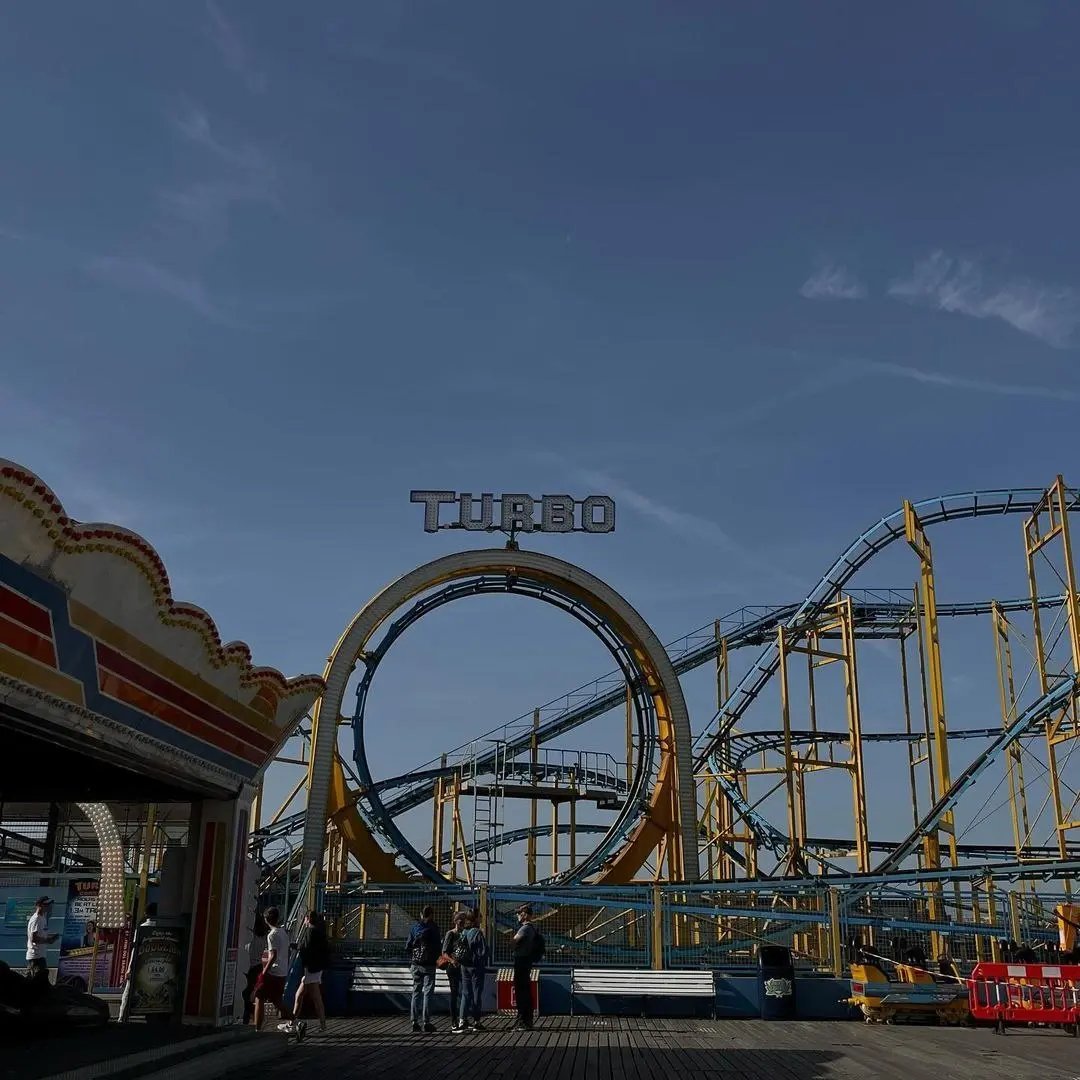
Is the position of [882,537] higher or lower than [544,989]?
higher

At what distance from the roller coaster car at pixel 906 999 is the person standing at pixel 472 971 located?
5210 millimetres

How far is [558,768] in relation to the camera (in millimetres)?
32875

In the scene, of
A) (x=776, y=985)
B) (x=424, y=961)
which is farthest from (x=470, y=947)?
(x=776, y=985)

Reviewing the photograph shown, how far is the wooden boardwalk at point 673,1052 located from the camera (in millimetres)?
10375

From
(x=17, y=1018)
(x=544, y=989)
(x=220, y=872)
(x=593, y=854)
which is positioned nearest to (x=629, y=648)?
(x=593, y=854)

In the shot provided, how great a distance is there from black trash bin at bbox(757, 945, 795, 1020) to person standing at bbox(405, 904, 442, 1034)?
188 inches

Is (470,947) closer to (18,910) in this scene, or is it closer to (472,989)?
(472,989)

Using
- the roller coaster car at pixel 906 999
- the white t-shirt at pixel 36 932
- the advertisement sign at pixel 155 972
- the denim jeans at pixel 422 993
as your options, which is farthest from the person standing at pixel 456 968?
the roller coaster car at pixel 906 999

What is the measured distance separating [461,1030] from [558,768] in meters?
19.1

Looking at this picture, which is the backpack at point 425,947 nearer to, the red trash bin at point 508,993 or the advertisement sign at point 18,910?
the red trash bin at point 508,993

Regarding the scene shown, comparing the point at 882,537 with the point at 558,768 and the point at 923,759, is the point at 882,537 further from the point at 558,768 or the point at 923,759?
the point at 558,768

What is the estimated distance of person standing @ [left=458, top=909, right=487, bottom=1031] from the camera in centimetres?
1395

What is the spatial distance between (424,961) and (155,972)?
3.11m

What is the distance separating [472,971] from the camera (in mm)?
14250
